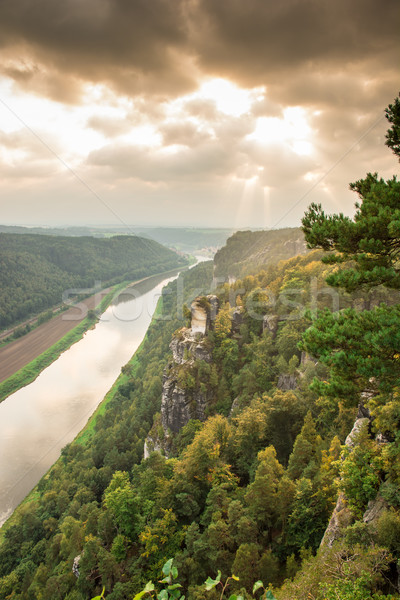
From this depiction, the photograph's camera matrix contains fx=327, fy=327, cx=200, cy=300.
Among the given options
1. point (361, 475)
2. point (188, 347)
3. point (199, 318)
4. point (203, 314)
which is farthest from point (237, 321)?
point (361, 475)

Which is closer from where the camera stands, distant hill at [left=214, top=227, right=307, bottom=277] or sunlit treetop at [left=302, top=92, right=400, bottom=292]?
sunlit treetop at [left=302, top=92, right=400, bottom=292]

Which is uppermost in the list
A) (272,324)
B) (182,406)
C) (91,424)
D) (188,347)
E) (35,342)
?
(272,324)

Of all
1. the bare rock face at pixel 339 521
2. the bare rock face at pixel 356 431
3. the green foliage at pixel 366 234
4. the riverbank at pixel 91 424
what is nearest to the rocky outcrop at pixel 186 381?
the riverbank at pixel 91 424

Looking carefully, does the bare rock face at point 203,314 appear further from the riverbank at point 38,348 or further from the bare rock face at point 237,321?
the riverbank at point 38,348

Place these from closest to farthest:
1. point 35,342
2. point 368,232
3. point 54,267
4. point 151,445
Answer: point 368,232 < point 151,445 < point 35,342 < point 54,267

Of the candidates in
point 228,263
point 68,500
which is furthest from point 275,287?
point 228,263

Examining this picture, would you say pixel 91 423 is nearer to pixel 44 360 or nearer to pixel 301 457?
pixel 44 360

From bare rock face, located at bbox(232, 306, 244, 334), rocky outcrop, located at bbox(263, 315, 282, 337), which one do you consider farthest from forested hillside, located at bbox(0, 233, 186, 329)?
rocky outcrop, located at bbox(263, 315, 282, 337)

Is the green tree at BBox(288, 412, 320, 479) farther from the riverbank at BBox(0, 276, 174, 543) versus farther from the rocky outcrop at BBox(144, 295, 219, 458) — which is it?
the riverbank at BBox(0, 276, 174, 543)

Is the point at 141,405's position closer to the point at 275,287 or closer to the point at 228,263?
the point at 275,287
